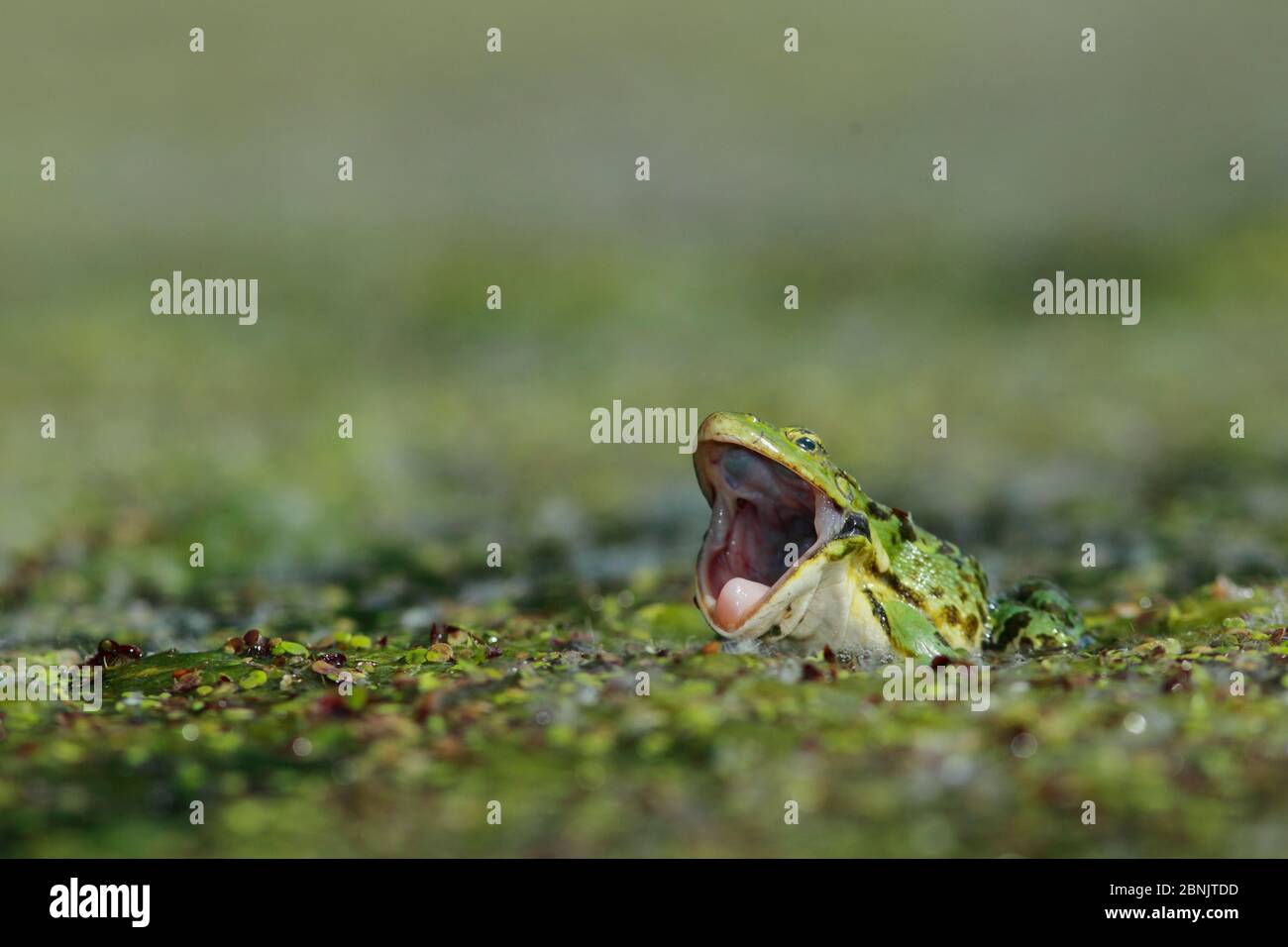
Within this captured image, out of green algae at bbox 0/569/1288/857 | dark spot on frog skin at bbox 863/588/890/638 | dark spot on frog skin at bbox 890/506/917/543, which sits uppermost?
dark spot on frog skin at bbox 890/506/917/543

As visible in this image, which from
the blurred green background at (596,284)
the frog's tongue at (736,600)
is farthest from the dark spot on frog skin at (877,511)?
the blurred green background at (596,284)

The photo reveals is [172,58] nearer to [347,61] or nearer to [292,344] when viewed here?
[347,61]

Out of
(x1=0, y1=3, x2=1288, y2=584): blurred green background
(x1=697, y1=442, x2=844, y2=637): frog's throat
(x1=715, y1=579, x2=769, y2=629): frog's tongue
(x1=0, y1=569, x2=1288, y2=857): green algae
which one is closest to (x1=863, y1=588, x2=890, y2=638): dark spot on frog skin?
(x1=0, y1=569, x2=1288, y2=857): green algae

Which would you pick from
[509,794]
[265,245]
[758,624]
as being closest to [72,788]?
[509,794]

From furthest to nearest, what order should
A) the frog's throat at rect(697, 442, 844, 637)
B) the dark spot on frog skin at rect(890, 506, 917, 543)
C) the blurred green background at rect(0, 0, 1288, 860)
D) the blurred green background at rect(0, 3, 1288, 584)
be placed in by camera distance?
the blurred green background at rect(0, 3, 1288, 584) → the blurred green background at rect(0, 0, 1288, 860) → the dark spot on frog skin at rect(890, 506, 917, 543) → the frog's throat at rect(697, 442, 844, 637)

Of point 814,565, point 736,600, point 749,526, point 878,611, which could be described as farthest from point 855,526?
point 736,600

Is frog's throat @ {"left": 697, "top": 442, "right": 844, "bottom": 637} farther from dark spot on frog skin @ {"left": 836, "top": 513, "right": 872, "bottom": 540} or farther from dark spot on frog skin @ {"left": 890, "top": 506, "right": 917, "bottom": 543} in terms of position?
dark spot on frog skin @ {"left": 890, "top": 506, "right": 917, "bottom": 543}

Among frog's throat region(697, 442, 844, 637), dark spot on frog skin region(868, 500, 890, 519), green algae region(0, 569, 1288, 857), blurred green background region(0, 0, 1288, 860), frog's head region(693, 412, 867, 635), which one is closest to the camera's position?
green algae region(0, 569, 1288, 857)
